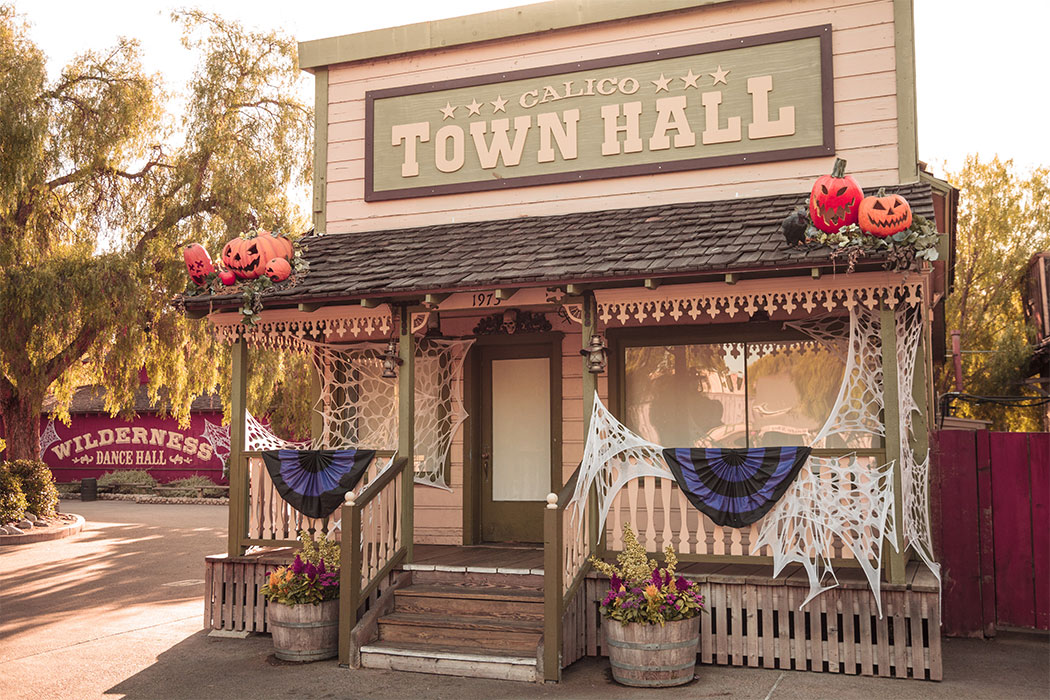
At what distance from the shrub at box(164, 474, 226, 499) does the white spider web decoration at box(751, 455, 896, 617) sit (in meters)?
22.7

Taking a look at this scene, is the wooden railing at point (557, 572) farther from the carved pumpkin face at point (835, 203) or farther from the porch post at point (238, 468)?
the porch post at point (238, 468)

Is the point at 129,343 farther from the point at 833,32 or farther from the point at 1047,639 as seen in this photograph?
the point at 1047,639

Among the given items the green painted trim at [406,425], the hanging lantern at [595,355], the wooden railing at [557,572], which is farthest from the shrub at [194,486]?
the wooden railing at [557,572]

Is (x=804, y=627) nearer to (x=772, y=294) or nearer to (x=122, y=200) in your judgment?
(x=772, y=294)

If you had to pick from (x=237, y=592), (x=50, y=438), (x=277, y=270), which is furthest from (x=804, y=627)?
(x=50, y=438)

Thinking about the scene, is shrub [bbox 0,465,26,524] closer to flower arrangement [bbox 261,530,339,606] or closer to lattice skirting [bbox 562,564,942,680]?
flower arrangement [bbox 261,530,339,606]

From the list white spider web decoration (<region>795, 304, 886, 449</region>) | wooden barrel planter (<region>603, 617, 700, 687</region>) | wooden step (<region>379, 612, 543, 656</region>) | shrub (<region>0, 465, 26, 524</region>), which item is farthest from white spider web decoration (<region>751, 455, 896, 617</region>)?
shrub (<region>0, 465, 26, 524</region>)

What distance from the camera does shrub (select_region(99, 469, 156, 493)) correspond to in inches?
1111

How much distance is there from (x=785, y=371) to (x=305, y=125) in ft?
41.3

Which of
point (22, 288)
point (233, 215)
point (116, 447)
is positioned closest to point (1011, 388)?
point (233, 215)

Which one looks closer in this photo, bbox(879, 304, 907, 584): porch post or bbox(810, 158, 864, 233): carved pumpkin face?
bbox(810, 158, 864, 233): carved pumpkin face

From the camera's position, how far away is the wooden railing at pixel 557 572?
22.1ft

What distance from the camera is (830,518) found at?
676cm

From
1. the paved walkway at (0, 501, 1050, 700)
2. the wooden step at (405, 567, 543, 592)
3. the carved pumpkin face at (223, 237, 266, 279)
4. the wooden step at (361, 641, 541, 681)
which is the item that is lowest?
the paved walkway at (0, 501, 1050, 700)
